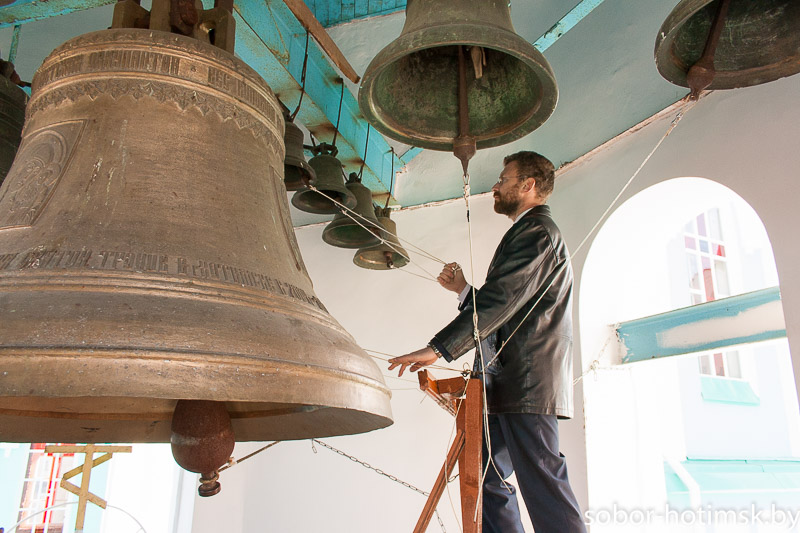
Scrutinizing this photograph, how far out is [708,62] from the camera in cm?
123

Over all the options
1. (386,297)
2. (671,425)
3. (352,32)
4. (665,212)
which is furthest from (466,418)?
(671,425)

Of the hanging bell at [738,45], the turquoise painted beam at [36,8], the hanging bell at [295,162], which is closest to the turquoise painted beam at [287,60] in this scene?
the turquoise painted beam at [36,8]

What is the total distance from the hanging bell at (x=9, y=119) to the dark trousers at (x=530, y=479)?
1.38 meters

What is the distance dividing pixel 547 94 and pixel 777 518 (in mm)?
2051

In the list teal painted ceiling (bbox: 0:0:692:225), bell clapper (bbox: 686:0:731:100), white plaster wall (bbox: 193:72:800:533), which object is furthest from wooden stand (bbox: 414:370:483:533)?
teal painted ceiling (bbox: 0:0:692:225)

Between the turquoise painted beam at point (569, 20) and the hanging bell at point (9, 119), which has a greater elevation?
the turquoise painted beam at point (569, 20)

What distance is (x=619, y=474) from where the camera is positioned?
2477 millimetres

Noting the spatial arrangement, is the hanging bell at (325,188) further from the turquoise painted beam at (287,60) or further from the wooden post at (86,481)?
the wooden post at (86,481)

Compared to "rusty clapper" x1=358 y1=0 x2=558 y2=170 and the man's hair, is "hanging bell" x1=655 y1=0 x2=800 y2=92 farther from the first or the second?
the man's hair

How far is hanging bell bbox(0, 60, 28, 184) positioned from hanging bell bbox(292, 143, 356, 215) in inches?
38.8

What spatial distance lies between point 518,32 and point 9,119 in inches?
87.4

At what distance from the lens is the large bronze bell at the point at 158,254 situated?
26.0 inches

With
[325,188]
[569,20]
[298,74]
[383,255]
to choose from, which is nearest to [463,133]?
[325,188]

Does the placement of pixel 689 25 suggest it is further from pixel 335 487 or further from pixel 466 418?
pixel 335 487
